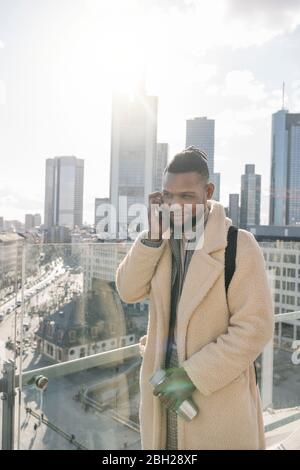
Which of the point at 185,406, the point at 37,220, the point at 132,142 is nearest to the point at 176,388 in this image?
the point at 185,406

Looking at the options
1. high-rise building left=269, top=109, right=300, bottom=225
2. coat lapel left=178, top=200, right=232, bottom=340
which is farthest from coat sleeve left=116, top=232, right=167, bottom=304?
high-rise building left=269, top=109, right=300, bottom=225

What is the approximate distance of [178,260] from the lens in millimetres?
1079

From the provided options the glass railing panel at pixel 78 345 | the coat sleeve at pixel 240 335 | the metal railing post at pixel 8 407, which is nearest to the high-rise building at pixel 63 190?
the glass railing panel at pixel 78 345

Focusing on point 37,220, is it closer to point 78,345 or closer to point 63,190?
point 63,190

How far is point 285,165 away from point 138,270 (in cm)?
5688

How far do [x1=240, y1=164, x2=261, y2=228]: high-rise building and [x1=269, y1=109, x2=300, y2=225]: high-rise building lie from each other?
2998 mm

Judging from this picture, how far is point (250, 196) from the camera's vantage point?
48.6 meters

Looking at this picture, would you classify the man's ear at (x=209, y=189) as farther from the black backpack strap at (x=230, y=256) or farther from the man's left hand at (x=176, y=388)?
the man's left hand at (x=176, y=388)

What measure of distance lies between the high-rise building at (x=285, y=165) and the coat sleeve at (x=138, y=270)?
167 ft

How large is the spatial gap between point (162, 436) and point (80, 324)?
0.82 meters

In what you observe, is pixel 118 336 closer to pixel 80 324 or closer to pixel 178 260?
pixel 80 324

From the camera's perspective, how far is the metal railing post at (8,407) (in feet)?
4.18

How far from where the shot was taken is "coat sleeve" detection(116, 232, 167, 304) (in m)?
1.04

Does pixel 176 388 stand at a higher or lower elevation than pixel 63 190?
lower
